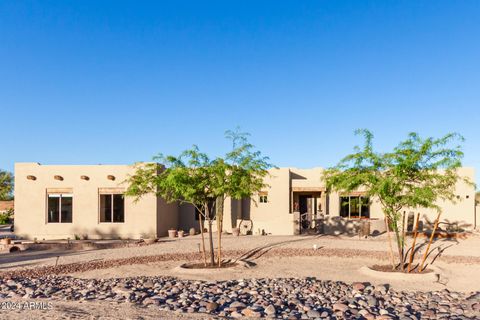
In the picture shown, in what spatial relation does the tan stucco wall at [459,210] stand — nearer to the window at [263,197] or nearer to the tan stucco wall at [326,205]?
the tan stucco wall at [326,205]

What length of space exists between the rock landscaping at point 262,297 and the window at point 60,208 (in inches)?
371

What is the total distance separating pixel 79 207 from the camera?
2133 centimetres

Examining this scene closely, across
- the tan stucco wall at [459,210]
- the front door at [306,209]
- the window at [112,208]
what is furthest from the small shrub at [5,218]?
the tan stucco wall at [459,210]

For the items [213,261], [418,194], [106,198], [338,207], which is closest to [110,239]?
[106,198]

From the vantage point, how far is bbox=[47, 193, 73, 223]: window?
2148cm

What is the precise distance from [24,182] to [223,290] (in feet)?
49.5

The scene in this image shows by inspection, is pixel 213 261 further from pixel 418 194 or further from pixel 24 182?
pixel 24 182

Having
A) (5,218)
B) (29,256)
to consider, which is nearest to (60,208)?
(29,256)

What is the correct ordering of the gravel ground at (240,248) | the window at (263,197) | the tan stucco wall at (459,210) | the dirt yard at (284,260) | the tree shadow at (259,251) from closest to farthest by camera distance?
the dirt yard at (284,260) < the gravel ground at (240,248) < the tree shadow at (259,251) < the tan stucco wall at (459,210) < the window at (263,197)

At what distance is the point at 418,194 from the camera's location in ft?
40.1

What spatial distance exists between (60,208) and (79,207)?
1.05 m

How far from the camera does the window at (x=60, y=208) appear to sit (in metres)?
21.5

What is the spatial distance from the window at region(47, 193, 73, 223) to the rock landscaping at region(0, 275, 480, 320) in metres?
9.43

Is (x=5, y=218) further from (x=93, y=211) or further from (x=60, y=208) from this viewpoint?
(x=93, y=211)
